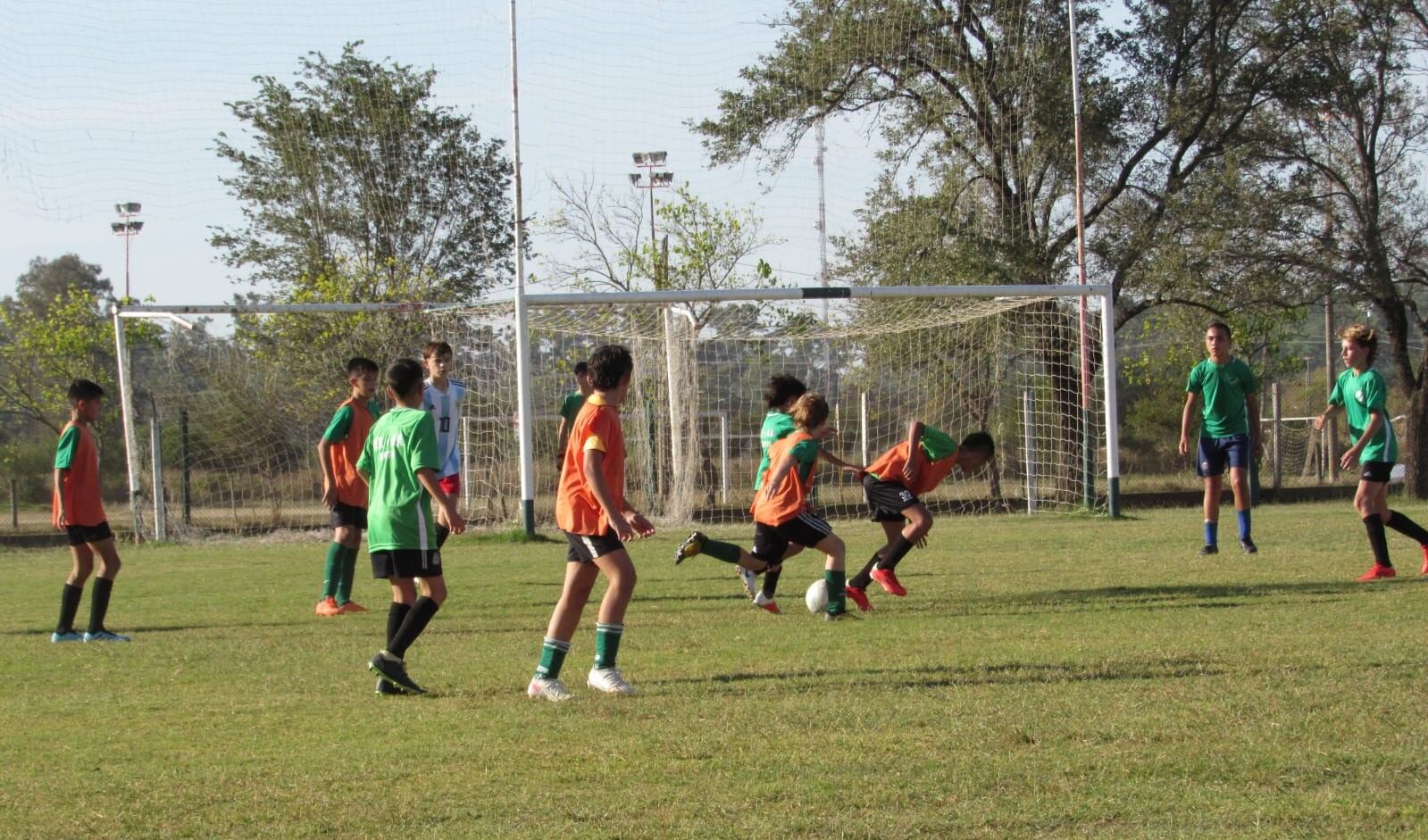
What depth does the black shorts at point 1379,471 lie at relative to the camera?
10.3 m

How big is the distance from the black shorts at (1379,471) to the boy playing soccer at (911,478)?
9.95 ft

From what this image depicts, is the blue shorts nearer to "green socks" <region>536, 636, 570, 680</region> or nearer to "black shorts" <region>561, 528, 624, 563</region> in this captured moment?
"black shorts" <region>561, 528, 624, 563</region>

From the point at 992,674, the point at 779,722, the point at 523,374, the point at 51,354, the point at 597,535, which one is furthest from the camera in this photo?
the point at 51,354

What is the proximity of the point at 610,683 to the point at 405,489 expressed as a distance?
1369 millimetres

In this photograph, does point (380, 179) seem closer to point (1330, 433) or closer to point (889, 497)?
point (889, 497)

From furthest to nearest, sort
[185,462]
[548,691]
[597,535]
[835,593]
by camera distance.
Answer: [185,462]
[835,593]
[597,535]
[548,691]

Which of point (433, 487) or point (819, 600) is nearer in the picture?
point (433, 487)

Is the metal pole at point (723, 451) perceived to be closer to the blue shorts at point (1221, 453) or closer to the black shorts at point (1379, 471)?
the blue shorts at point (1221, 453)

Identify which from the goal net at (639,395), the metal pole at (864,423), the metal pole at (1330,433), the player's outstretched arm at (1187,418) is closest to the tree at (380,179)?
the goal net at (639,395)

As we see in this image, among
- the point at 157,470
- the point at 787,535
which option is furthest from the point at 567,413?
the point at 157,470

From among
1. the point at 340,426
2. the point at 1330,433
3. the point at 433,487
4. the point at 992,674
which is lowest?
the point at 992,674

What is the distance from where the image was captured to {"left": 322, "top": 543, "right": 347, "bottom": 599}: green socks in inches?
400

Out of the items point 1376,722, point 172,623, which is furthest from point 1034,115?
point 1376,722

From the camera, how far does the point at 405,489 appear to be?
664 centimetres
